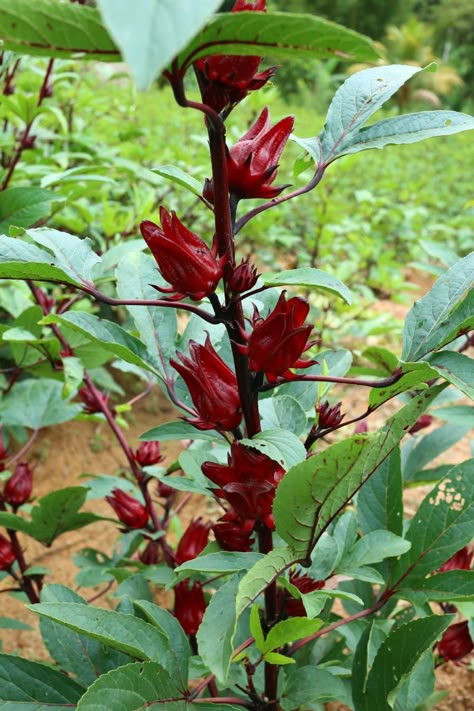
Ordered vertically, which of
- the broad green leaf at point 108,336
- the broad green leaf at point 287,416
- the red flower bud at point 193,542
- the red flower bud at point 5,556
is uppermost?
the broad green leaf at point 108,336

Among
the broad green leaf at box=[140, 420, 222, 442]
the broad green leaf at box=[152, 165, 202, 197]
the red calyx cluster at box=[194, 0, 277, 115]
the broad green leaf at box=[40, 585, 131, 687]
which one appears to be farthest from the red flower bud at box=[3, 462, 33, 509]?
the red calyx cluster at box=[194, 0, 277, 115]

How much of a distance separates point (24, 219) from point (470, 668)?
1.11 m

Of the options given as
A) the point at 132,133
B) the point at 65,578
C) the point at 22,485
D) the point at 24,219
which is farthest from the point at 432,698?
the point at 132,133

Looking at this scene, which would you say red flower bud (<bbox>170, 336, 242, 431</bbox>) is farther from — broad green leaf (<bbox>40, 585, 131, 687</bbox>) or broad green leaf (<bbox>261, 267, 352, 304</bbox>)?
broad green leaf (<bbox>40, 585, 131, 687</bbox>)

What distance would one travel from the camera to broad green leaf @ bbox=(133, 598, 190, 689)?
680mm

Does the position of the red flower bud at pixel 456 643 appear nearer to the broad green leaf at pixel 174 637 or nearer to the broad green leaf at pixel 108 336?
the broad green leaf at pixel 174 637

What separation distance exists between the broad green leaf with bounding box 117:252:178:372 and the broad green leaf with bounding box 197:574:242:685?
0.24 m

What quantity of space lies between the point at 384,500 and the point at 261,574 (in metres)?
0.37

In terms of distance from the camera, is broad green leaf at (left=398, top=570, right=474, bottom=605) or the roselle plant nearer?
the roselle plant

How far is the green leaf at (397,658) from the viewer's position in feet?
2.19

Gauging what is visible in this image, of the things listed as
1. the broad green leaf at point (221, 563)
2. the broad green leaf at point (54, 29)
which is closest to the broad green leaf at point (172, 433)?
the broad green leaf at point (221, 563)

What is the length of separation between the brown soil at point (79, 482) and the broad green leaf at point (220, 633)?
2.58 ft

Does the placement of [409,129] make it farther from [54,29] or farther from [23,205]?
[23,205]

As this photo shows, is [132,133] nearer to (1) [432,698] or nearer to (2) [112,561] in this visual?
(2) [112,561]
